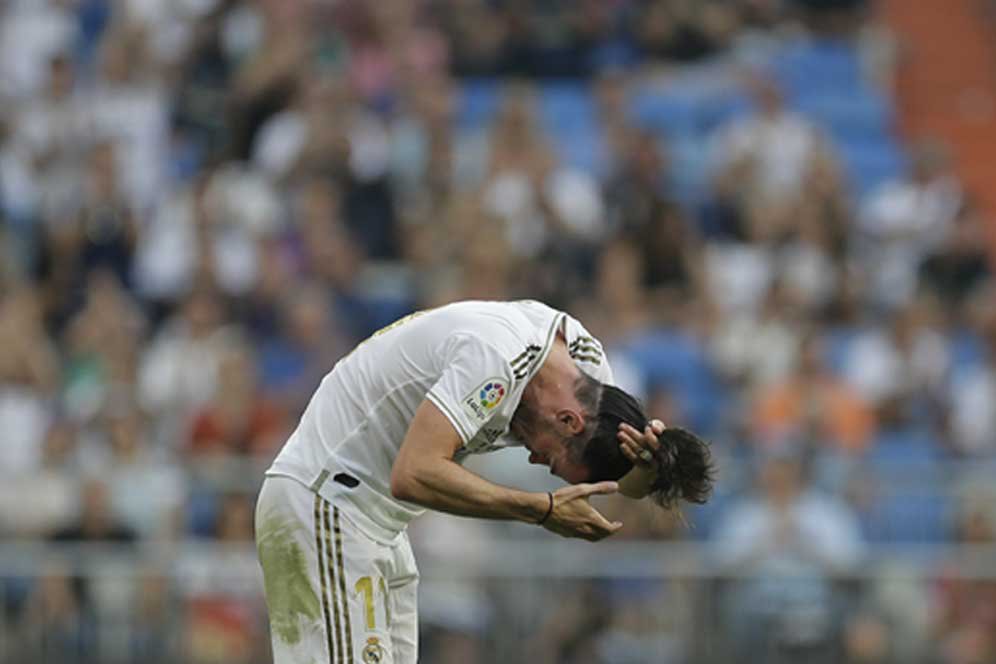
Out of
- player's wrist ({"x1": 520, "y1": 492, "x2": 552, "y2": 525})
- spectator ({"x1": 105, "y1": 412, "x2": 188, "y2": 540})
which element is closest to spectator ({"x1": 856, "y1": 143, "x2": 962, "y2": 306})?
spectator ({"x1": 105, "y1": 412, "x2": 188, "y2": 540})

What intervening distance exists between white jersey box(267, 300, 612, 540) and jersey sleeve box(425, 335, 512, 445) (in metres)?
0.02

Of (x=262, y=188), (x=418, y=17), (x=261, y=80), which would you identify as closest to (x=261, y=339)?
(x=262, y=188)

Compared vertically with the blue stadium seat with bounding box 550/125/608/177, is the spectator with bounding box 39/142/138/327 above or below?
below

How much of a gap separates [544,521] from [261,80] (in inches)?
403

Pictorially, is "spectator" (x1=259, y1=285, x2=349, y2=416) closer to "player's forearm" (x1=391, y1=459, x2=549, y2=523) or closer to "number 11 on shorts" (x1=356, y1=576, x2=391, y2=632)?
"number 11 on shorts" (x1=356, y1=576, x2=391, y2=632)

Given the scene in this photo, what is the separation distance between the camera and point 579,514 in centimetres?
718

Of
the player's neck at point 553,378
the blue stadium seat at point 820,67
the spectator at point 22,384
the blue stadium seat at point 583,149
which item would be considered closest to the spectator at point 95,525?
the spectator at point 22,384

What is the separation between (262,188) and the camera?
16172mm

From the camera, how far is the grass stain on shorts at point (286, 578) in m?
7.77

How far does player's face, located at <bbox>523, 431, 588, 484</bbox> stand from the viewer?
7605 millimetres

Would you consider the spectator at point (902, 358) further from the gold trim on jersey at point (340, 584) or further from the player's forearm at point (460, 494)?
the player's forearm at point (460, 494)

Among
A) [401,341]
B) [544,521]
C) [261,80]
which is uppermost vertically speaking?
[261,80]

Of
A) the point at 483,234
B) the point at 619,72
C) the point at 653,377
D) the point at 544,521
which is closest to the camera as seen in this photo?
the point at 544,521

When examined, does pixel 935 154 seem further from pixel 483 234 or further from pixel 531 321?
pixel 531 321
